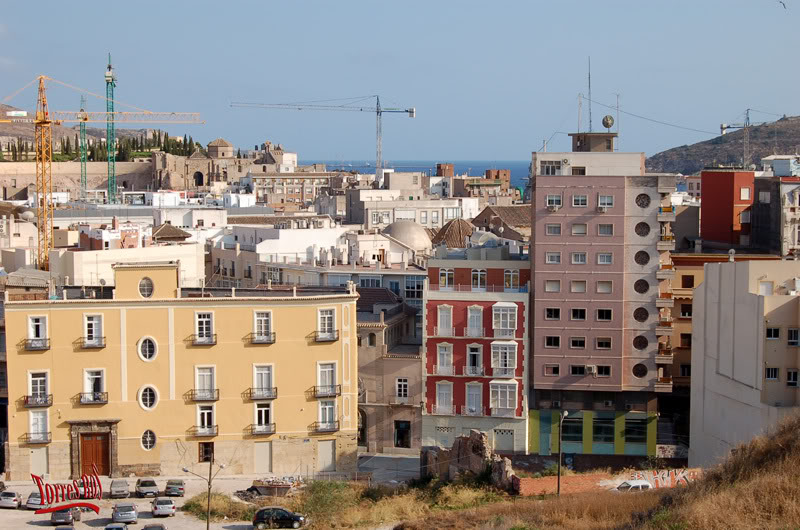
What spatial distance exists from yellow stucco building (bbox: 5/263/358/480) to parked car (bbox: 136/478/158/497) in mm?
1845

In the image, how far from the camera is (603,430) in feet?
149

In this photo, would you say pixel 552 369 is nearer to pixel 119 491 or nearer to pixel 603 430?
pixel 603 430

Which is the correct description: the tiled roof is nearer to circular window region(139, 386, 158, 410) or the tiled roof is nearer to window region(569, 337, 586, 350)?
window region(569, 337, 586, 350)

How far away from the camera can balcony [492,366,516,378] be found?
44812 mm

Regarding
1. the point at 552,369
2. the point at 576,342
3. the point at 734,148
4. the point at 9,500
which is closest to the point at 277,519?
the point at 9,500

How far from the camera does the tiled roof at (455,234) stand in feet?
226

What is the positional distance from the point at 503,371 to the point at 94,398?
1321 centimetres

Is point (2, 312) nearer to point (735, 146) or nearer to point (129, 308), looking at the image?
point (129, 308)

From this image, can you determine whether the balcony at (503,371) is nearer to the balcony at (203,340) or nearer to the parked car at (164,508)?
the balcony at (203,340)

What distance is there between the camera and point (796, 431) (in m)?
29.0

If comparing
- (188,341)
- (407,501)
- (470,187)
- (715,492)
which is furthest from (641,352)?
(470,187)

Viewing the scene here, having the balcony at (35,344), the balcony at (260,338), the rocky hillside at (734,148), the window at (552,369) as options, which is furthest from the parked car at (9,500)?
the rocky hillside at (734,148)

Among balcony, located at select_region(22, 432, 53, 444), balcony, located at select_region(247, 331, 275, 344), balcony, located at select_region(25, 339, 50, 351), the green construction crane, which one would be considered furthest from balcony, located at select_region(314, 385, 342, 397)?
the green construction crane

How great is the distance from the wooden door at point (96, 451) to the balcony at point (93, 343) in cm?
265
